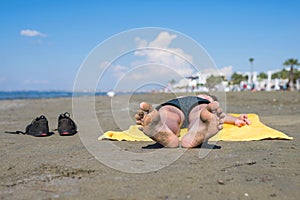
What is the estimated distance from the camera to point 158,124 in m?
2.88

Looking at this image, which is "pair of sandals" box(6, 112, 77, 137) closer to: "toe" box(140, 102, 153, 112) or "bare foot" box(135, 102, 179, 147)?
"bare foot" box(135, 102, 179, 147)

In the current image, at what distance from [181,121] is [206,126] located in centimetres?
81

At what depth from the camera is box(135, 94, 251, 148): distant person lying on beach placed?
279 centimetres

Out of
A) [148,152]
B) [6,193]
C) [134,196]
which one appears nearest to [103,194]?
[134,196]

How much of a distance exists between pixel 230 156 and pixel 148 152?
74cm

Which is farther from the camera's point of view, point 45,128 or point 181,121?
point 45,128

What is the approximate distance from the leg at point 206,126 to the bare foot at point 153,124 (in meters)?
0.15

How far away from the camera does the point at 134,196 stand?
176 cm

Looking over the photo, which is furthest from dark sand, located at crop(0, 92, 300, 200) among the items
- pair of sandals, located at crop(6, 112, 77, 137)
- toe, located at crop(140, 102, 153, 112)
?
pair of sandals, located at crop(6, 112, 77, 137)

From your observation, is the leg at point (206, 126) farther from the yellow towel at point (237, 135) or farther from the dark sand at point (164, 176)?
→ the yellow towel at point (237, 135)

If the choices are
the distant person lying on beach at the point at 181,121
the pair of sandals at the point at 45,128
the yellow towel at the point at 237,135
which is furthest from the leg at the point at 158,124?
the pair of sandals at the point at 45,128

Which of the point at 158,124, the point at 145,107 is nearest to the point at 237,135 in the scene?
the point at 158,124

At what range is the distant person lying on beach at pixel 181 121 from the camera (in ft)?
9.16

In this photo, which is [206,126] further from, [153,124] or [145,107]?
[145,107]
